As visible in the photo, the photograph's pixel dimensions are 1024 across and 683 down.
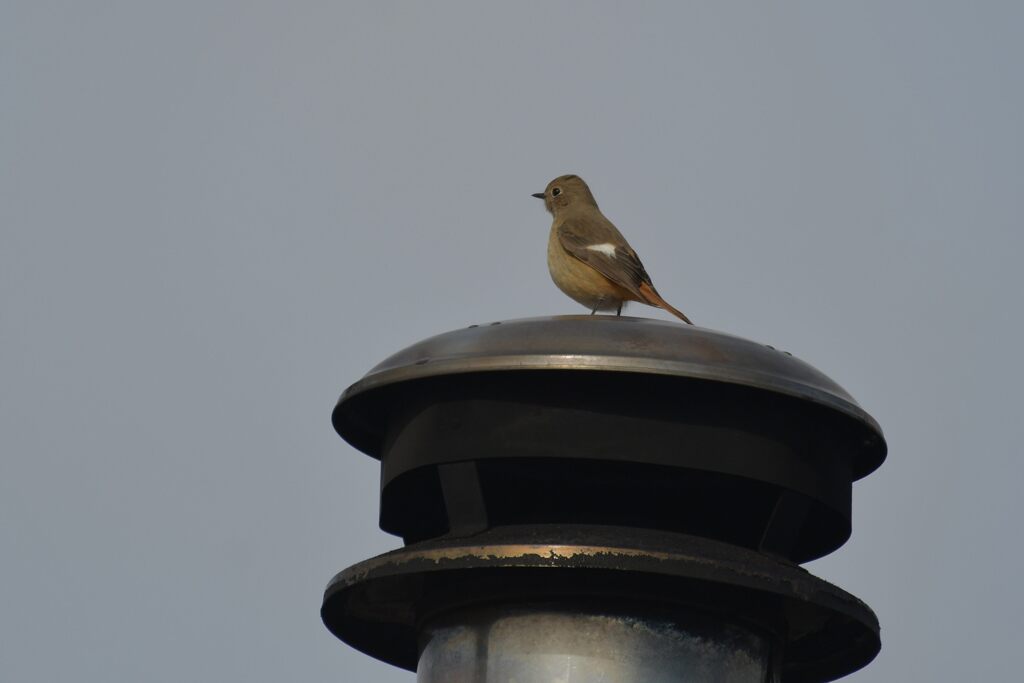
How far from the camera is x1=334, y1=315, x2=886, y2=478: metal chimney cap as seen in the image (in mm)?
3680

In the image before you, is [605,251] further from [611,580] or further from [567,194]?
[611,580]

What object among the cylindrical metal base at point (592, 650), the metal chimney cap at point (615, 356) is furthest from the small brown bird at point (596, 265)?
the cylindrical metal base at point (592, 650)

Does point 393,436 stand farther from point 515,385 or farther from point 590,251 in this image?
point 590,251

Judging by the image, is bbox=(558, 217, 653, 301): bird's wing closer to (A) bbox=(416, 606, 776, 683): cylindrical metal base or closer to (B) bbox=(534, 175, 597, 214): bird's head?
(B) bbox=(534, 175, 597, 214): bird's head

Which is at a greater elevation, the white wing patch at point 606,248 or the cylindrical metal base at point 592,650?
the white wing patch at point 606,248

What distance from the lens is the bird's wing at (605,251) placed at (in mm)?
8383

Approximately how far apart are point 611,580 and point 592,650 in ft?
0.56

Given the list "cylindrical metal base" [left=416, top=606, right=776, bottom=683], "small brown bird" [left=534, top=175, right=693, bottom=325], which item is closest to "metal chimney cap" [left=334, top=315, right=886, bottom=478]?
"cylindrical metal base" [left=416, top=606, right=776, bottom=683]

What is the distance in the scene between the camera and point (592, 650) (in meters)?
3.68

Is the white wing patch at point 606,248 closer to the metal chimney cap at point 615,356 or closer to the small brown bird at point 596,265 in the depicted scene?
the small brown bird at point 596,265

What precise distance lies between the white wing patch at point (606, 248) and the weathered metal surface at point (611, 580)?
471 centimetres

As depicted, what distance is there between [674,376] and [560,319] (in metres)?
0.36

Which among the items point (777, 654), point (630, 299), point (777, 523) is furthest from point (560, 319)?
point (630, 299)

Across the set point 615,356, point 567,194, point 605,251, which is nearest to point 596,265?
point 605,251
